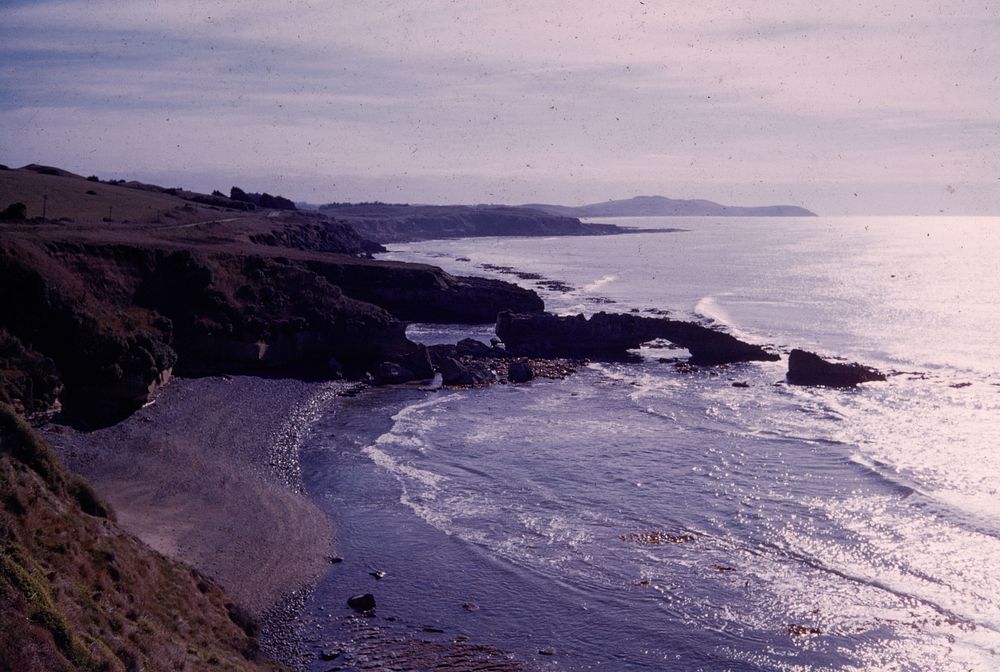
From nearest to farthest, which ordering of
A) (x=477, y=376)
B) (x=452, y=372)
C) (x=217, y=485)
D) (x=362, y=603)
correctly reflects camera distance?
(x=362, y=603) → (x=217, y=485) → (x=452, y=372) → (x=477, y=376)

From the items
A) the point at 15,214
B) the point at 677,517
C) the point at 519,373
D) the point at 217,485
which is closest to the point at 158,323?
the point at 217,485

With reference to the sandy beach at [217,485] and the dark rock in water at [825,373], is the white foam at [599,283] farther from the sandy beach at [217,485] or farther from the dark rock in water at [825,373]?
the sandy beach at [217,485]

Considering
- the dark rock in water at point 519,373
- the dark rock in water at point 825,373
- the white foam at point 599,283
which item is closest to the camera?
the dark rock in water at point 519,373

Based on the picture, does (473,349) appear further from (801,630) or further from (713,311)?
(801,630)

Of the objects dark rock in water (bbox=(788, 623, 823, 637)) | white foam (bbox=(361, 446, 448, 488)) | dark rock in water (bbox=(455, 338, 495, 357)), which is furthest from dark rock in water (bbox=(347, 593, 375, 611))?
dark rock in water (bbox=(455, 338, 495, 357))

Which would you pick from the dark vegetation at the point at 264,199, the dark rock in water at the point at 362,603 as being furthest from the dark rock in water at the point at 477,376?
the dark vegetation at the point at 264,199

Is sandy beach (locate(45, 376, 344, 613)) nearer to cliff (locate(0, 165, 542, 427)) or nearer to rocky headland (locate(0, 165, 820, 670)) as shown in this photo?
rocky headland (locate(0, 165, 820, 670))
